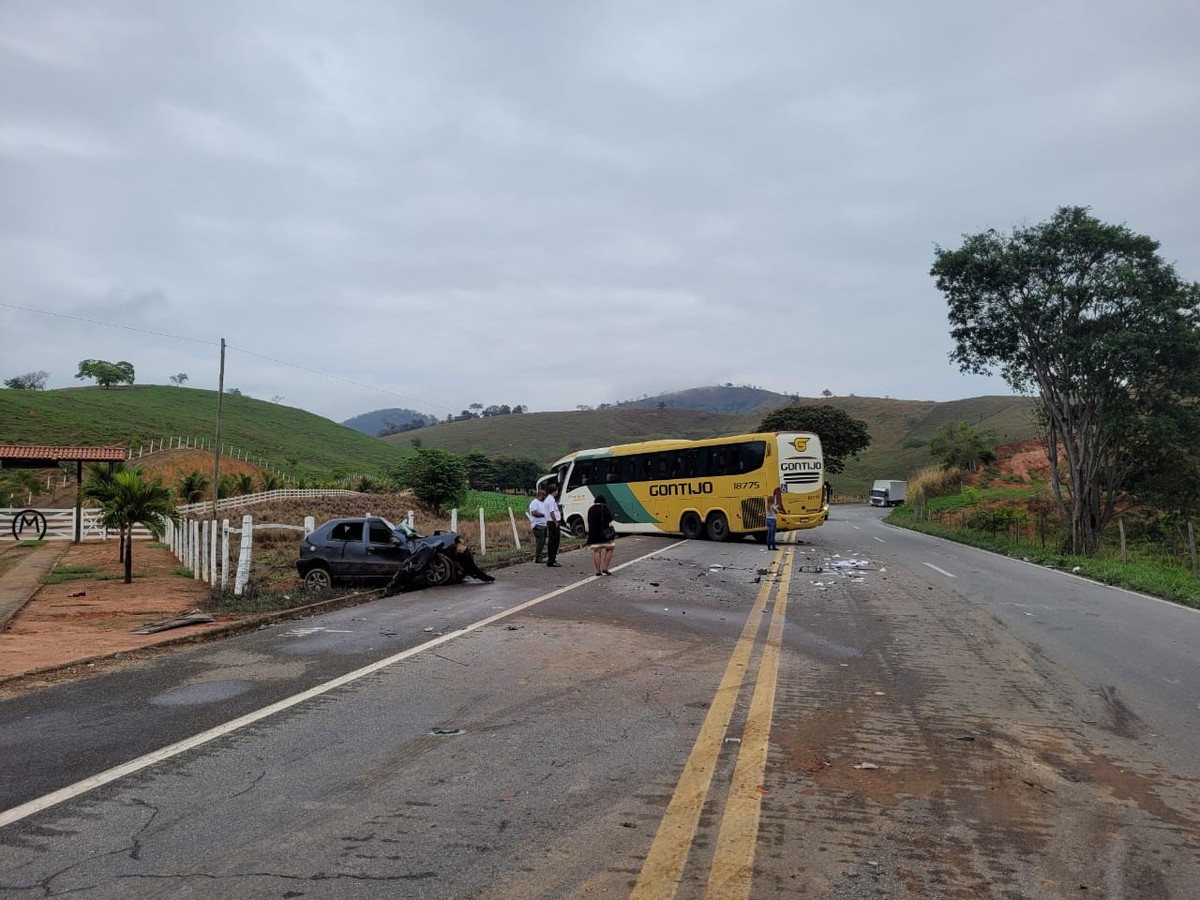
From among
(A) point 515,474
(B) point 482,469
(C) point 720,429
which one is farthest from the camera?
(C) point 720,429

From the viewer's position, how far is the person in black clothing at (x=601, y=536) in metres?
15.4

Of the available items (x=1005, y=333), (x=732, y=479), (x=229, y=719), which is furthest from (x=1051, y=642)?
(x=1005, y=333)

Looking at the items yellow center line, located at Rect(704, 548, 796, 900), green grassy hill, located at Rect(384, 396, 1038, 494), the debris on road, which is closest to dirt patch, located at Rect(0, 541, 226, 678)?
the debris on road

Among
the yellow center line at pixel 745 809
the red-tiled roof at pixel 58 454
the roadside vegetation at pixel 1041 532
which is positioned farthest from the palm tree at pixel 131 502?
the roadside vegetation at pixel 1041 532

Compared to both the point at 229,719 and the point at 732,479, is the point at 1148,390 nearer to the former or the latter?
the point at 732,479

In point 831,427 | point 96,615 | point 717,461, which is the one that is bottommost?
point 96,615

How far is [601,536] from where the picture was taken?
15.4 m

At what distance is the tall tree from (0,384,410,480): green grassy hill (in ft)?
187

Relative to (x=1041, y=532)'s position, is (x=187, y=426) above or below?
above

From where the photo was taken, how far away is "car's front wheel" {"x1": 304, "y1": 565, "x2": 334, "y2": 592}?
1412cm

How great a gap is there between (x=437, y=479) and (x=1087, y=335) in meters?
39.5

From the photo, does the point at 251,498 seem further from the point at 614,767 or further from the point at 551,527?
the point at 614,767

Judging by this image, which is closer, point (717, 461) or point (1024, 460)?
point (717, 461)

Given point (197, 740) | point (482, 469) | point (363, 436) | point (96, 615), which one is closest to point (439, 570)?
point (96, 615)
